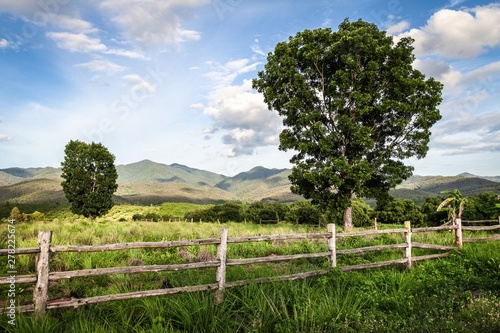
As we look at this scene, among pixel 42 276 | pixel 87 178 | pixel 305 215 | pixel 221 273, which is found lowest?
pixel 305 215

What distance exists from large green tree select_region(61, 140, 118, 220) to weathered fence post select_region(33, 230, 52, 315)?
136 ft

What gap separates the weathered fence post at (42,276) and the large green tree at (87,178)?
41.5 metres

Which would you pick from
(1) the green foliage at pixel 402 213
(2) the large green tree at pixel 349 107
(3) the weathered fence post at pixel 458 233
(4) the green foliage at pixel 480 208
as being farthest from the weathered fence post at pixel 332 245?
(1) the green foliage at pixel 402 213

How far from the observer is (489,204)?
76.2 feet

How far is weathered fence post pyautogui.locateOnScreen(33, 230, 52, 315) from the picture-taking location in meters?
5.42

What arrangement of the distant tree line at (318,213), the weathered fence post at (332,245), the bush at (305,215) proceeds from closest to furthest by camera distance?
the weathered fence post at (332,245) → the distant tree line at (318,213) → the bush at (305,215)

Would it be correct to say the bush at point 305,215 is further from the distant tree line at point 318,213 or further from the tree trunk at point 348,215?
the tree trunk at point 348,215

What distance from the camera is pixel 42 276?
218 inches

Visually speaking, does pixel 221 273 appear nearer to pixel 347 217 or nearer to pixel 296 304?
pixel 296 304

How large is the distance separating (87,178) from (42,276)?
42507 mm

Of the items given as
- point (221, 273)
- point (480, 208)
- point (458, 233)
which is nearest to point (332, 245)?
point (221, 273)

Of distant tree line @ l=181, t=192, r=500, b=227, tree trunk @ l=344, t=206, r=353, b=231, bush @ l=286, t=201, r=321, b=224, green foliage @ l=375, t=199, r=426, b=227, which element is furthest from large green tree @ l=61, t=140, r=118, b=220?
green foliage @ l=375, t=199, r=426, b=227

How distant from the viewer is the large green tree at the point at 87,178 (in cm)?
4278

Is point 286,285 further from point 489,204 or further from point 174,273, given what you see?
point 489,204
